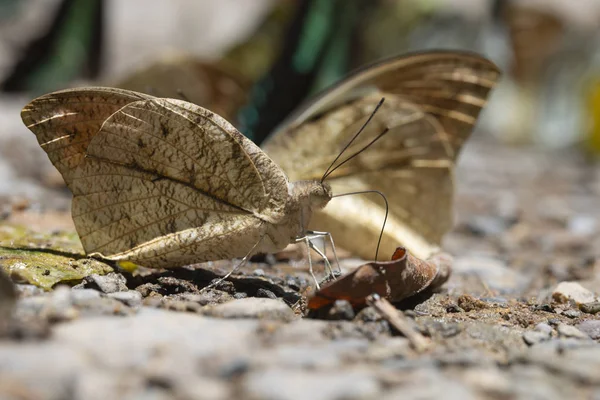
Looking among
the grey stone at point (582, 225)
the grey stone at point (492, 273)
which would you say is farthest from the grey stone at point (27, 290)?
the grey stone at point (582, 225)

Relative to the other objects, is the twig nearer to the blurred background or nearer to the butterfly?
the butterfly

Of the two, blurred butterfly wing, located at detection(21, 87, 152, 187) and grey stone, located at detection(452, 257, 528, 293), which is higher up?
blurred butterfly wing, located at detection(21, 87, 152, 187)

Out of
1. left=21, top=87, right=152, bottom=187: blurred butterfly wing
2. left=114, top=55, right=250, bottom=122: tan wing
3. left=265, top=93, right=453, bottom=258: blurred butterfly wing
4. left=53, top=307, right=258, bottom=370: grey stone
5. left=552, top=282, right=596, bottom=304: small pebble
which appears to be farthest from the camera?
left=114, top=55, right=250, bottom=122: tan wing

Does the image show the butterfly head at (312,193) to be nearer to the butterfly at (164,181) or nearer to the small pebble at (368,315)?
the butterfly at (164,181)

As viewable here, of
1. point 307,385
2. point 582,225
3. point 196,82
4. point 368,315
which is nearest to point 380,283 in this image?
point 368,315

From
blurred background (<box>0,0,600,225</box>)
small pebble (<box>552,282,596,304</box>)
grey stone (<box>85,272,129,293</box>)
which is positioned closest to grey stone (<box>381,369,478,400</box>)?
grey stone (<box>85,272,129,293</box>)
